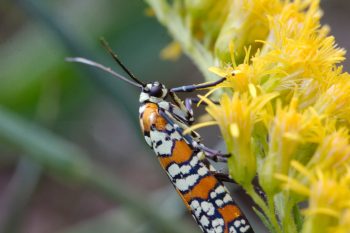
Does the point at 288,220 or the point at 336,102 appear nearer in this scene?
the point at 288,220

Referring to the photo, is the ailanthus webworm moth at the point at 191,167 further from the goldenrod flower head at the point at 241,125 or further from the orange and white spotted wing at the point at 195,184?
the goldenrod flower head at the point at 241,125

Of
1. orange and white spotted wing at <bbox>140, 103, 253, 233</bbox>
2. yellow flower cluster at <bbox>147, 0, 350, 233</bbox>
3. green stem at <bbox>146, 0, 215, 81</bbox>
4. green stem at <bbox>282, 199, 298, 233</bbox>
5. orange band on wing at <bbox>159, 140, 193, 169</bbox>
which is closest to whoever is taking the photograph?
yellow flower cluster at <bbox>147, 0, 350, 233</bbox>

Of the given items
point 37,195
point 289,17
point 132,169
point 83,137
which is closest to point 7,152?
point 83,137

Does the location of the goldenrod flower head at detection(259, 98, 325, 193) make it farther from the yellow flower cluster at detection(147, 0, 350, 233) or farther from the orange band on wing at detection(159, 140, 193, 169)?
the orange band on wing at detection(159, 140, 193, 169)

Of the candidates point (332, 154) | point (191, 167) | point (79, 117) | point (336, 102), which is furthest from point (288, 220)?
point (79, 117)

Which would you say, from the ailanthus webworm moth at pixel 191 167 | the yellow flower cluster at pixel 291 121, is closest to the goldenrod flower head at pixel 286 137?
the yellow flower cluster at pixel 291 121

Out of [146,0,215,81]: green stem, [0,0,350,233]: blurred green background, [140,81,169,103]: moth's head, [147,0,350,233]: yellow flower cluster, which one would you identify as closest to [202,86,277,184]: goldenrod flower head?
[147,0,350,233]: yellow flower cluster

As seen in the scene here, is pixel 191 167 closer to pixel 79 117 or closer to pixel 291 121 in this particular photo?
pixel 291 121
